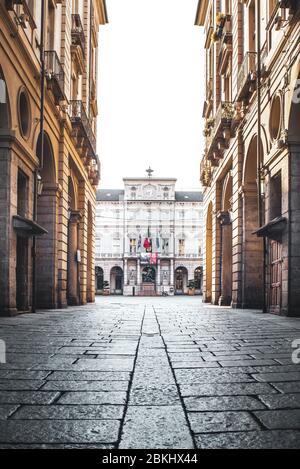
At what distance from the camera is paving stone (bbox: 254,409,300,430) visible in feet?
9.11

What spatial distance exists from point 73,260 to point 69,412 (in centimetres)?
1888

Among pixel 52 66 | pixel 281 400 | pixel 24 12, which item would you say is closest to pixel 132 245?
pixel 52 66

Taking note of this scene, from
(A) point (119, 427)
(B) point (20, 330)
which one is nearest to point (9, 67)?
(B) point (20, 330)


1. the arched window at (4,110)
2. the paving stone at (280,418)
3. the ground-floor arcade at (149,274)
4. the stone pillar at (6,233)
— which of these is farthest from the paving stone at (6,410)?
the ground-floor arcade at (149,274)

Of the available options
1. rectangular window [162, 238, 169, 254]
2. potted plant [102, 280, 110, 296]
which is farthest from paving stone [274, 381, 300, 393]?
rectangular window [162, 238, 169, 254]

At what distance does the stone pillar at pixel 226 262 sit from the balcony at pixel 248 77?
6018 millimetres

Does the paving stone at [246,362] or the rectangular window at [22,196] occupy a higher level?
the rectangular window at [22,196]

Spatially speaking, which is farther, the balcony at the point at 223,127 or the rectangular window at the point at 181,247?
the rectangular window at the point at 181,247

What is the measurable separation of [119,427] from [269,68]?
12.3 m

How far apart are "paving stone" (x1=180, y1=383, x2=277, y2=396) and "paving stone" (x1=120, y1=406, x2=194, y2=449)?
0.50 m

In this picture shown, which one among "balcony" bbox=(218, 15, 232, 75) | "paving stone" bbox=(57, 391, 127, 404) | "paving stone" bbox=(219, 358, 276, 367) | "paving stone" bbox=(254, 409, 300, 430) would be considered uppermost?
"balcony" bbox=(218, 15, 232, 75)

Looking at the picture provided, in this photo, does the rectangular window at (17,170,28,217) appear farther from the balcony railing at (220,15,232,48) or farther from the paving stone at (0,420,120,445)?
the paving stone at (0,420,120,445)

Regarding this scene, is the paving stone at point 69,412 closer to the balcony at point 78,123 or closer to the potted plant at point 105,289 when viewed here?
the balcony at point 78,123

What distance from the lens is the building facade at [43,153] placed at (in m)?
11.3
